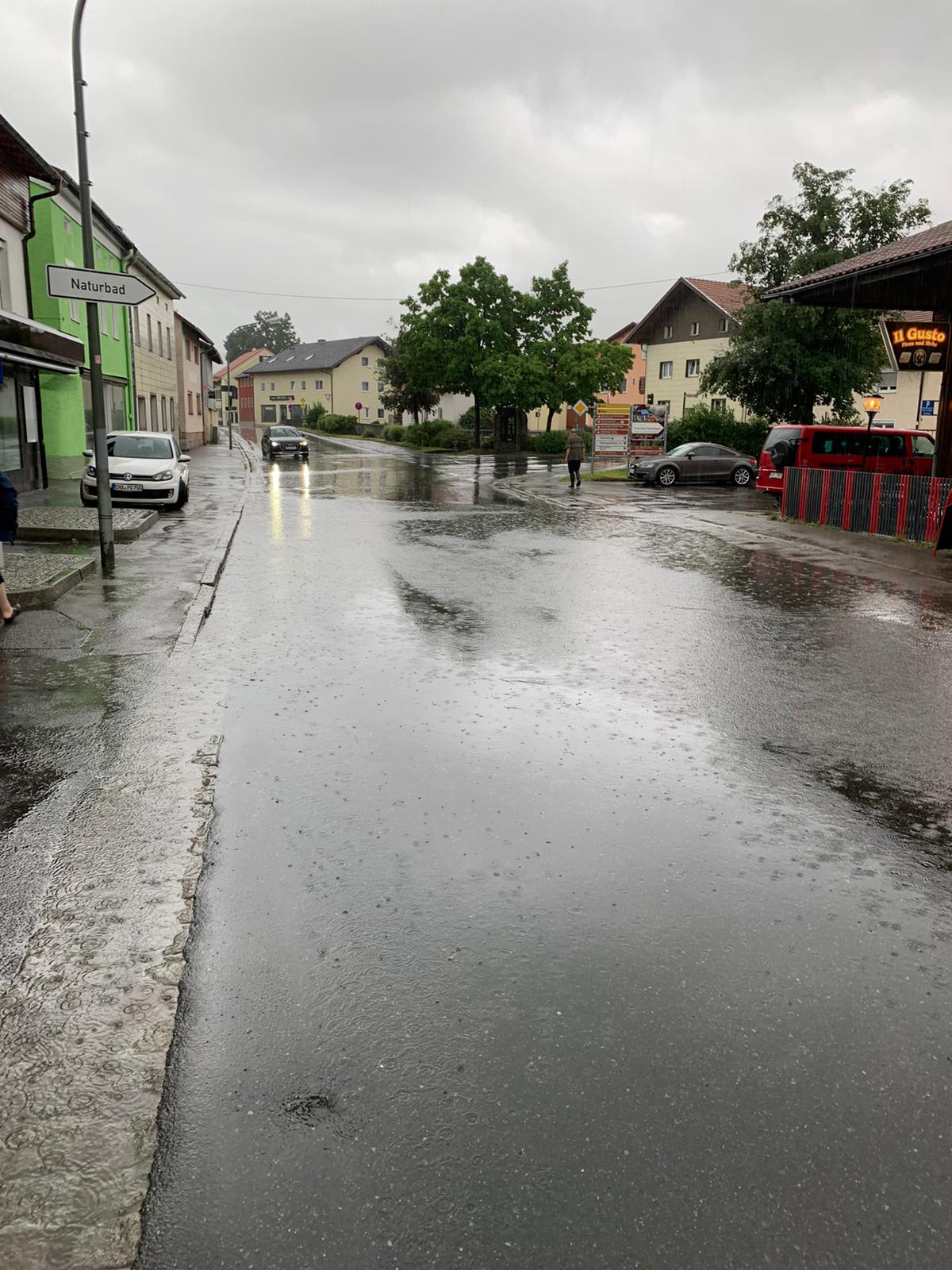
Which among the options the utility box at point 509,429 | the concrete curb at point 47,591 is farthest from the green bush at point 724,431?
the concrete curb at point 47,591

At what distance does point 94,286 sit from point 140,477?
986 cm

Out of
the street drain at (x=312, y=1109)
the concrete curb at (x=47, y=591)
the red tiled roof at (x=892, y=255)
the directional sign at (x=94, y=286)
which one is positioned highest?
the red tiled roof at (x=892, y=255)

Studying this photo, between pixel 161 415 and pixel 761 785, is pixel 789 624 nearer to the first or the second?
pixel 761 785

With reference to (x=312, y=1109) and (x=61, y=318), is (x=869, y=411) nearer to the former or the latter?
(x=61, y=318)

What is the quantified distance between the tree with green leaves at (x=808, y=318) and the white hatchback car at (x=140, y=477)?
22.0 metres

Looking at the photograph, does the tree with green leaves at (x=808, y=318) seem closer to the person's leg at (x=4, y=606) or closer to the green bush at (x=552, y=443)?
the green bush at (x=552, y=443)

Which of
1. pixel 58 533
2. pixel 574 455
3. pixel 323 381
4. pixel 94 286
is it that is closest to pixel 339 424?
pixel 323 381

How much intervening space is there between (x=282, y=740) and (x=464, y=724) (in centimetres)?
113

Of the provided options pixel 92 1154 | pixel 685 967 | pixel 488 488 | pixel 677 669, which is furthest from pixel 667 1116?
pixel 488 488

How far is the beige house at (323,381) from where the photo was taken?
334 ft

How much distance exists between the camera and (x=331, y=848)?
166 inches

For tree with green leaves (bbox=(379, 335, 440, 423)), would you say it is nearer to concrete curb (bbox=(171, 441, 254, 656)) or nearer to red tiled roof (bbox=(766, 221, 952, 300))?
red tiled roof (bbox=(766, 221, 952, 300))

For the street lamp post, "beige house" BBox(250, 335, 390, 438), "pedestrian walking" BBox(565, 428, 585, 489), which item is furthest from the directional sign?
"beige house" BBox(250, 335, 390, 438)

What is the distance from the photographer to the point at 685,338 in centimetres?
5334
